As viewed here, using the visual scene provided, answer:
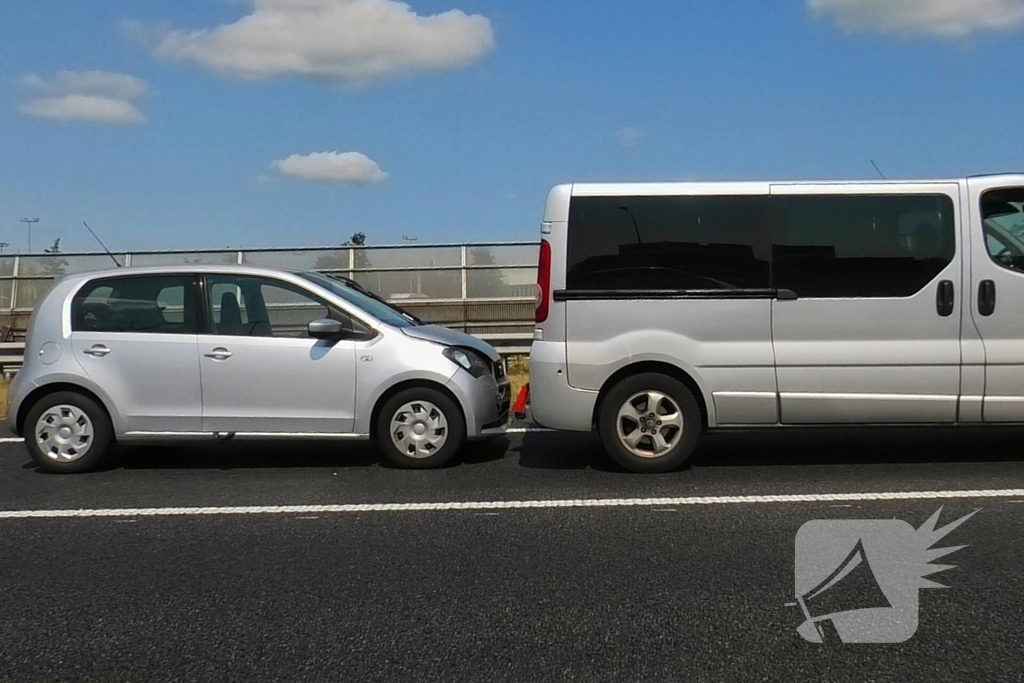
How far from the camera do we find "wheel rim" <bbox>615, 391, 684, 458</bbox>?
759cm

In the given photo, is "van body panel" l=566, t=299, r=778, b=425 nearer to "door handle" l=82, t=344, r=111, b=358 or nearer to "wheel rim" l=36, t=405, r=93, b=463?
"door handle" l=82, t=344, r=111, b=358

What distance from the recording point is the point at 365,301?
877 cm

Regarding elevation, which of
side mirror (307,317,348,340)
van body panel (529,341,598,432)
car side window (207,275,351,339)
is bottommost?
van body panel (529,341,598,432)

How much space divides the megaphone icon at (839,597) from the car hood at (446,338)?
3.85 meters

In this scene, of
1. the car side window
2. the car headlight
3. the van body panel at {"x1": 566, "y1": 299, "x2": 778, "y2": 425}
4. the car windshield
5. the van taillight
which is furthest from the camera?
the car windshield

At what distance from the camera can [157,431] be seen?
8.18m

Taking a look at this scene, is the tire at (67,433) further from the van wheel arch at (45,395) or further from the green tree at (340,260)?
the green tree at (340,260)

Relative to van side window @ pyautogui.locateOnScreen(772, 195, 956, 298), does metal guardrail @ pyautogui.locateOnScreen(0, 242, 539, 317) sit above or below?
above

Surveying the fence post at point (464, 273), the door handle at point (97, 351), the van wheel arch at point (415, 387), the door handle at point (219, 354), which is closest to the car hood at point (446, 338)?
the van wheel arch at point (415, 387)

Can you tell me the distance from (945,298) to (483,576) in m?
4.10

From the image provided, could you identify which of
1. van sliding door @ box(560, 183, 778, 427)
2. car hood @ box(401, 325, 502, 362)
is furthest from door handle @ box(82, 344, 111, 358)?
van sliding door @ box(560, 183, 778, 427)

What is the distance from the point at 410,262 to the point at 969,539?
13428 mm

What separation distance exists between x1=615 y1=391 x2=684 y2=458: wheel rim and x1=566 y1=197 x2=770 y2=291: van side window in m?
0.80

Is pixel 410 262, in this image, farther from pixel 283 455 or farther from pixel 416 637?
pixel 416 637
